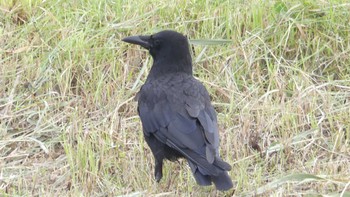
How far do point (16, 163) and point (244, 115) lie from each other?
148 cm

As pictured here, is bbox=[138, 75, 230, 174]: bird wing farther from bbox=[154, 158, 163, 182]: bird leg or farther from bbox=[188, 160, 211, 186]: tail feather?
bbox=[154, 158, 163, 182]: bird leg

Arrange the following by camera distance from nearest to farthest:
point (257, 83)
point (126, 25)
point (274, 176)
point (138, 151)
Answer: point (274, 176) → point (138, 151) → point (257, 83) → point (126, 25)

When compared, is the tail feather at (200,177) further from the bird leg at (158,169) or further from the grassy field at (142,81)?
the bird leg at (158,169)

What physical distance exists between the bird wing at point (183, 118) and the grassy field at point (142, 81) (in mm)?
260

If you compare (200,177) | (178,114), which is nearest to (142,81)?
(178,114)

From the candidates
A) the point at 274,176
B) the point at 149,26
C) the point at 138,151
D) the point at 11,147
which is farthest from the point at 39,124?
the point at 274,176

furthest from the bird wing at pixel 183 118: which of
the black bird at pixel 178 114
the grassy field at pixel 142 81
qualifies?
the grassy field at pixel 142 81

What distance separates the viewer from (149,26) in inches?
282

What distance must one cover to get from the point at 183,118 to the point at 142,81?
49.8 inches

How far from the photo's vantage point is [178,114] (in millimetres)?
5707

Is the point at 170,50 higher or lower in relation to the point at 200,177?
higher

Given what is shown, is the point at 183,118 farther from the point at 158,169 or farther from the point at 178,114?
the point at 158,169

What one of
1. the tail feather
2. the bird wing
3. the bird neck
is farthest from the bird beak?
the tail feather

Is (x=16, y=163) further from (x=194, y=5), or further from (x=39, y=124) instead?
(x=194, y=5)
